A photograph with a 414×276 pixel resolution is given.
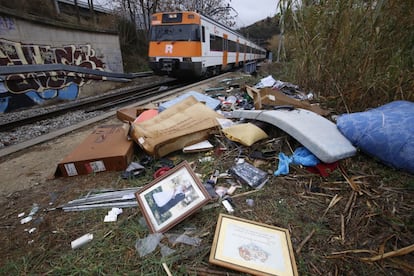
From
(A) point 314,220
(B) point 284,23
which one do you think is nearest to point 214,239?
(A) point 314,220

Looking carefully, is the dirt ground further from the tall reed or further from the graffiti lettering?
the graffiti lettering

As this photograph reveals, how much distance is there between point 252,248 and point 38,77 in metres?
8.29

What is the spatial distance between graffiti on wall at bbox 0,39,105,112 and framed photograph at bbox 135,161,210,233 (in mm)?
6915

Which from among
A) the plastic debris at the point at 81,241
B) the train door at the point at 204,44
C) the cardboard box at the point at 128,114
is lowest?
the plastic debris at the point at 81,241

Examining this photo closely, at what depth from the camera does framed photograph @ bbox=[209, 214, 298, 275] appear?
108 cm

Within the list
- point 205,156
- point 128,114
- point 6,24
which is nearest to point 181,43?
point 6,24

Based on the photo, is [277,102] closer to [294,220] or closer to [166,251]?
[294,220]

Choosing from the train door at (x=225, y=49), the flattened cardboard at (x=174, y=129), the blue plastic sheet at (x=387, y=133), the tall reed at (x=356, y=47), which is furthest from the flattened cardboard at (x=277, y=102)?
the train door at (x=225, y=49)

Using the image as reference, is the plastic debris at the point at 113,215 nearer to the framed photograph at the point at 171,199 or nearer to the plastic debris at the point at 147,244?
the framed photograph at the point at 171,199

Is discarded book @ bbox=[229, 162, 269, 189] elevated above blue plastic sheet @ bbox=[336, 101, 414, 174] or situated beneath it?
situated beneath

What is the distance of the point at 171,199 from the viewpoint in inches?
56.8

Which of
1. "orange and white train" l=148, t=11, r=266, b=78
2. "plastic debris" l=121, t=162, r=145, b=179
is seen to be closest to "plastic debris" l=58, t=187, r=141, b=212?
"plastic debris" l=121, t=162, r=145, b=179

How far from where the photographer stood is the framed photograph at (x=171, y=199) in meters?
1.35

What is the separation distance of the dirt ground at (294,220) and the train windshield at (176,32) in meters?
6.77
